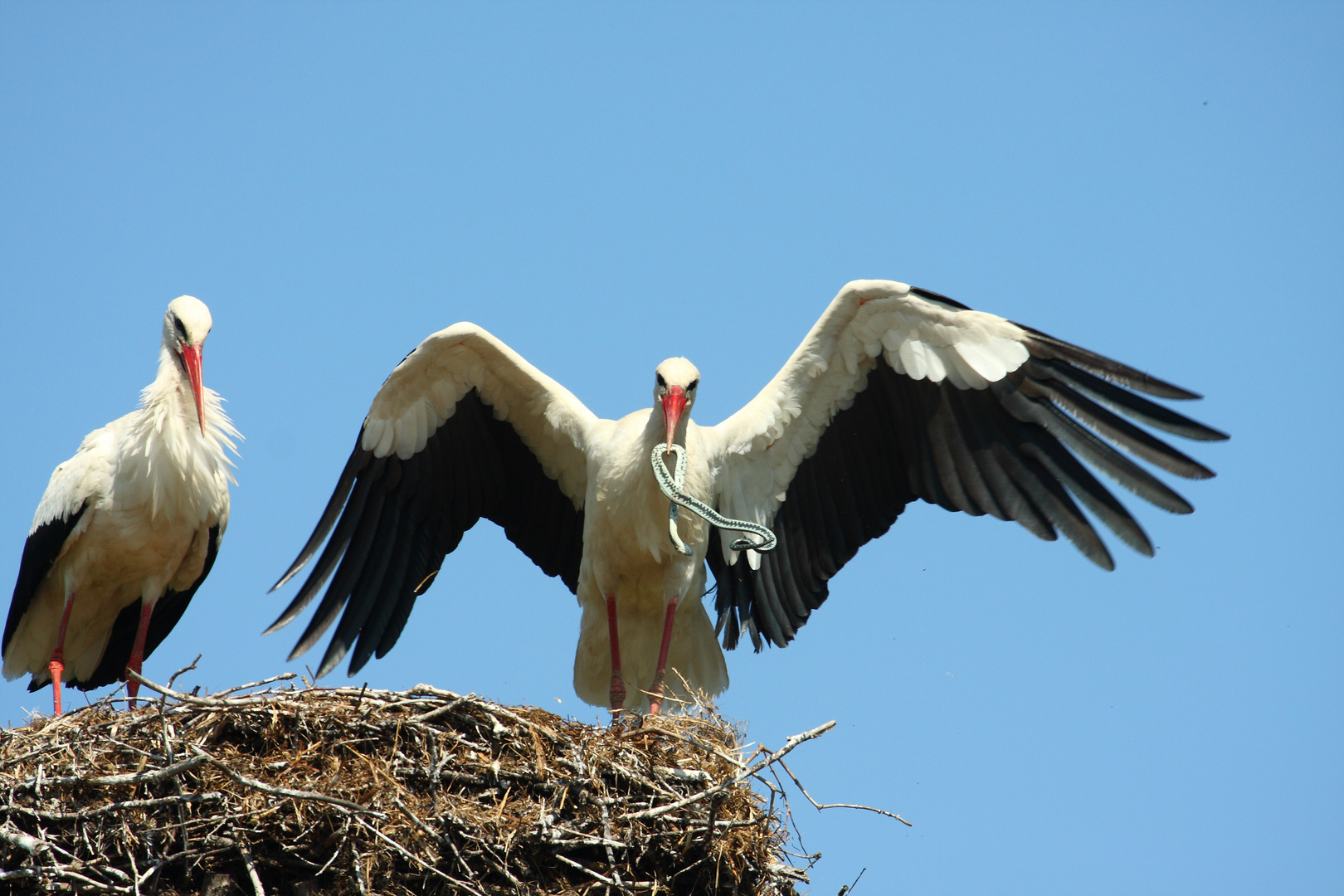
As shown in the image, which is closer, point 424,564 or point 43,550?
point 43,550

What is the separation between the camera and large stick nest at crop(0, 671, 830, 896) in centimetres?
510

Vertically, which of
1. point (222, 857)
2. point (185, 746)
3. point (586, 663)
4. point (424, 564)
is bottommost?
point (222, 857)

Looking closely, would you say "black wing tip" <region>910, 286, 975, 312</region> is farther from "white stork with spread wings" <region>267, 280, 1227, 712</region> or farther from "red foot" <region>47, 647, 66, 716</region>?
"red foot" <region>47, 647, 66, 716</region>

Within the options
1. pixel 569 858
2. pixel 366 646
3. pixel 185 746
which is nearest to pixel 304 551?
pixel 366 646

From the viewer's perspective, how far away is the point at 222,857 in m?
5.15

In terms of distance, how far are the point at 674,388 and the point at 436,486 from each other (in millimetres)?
1862

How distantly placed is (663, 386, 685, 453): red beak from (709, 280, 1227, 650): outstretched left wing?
0.62 metres

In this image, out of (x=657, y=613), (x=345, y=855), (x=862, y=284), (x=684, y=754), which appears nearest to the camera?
(x=345, y=855)

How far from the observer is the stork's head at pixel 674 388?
6.72 metres

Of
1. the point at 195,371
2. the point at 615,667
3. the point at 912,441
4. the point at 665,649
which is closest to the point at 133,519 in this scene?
the point at 195,371

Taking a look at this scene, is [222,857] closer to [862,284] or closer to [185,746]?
[185,746]

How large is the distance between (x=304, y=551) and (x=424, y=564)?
65 cm

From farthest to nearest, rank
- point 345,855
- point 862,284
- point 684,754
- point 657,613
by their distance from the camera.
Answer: point 657,613
point 862,284
point 684,754
point 345,855

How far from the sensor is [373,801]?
5211 mm
